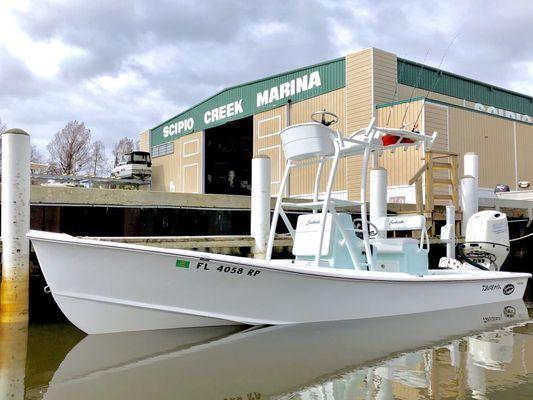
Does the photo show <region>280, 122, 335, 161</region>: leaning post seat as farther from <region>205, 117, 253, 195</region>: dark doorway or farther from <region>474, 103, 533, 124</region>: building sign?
<region>205, 117, 253, 195</region>: dark doorway

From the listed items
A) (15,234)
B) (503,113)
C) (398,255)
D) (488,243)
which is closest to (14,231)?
(15,234)

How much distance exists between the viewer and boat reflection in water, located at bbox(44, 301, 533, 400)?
13.8 feet

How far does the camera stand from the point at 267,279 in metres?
5.93

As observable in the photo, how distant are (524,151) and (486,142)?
245 centimetres

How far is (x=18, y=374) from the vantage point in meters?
4.54

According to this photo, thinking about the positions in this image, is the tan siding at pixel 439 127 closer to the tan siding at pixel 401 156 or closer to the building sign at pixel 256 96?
the tan siding at pixel 401 156

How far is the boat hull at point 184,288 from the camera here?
217 inches

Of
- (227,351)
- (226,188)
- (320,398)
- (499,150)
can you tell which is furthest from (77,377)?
(226,188)

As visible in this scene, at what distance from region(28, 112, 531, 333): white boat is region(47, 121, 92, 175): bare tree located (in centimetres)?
3376

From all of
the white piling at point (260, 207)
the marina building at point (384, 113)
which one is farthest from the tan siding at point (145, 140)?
the white piling at point (260, 207)

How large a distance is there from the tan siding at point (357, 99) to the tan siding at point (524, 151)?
6.27 metres

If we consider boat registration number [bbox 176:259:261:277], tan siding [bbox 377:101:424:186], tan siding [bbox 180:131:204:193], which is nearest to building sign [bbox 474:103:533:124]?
tan siding [bbox 377:101:424:186]

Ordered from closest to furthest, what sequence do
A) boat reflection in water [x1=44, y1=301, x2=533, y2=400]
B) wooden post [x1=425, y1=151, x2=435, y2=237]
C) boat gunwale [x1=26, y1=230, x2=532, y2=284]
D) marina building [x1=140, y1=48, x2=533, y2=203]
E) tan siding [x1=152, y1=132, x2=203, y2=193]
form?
boat reflection in water [x1=44, y1=301, x2=533, y2=400], boat gunwale [x1=26, y1=230, x2=532, y2=284], wooden post [x1=425, y1=151, x2=435, y2=237], marina building [x1=140, y1=48, x2=533, y2=203], tan siding [x1=152, y1=132, x2=203, y2=193]

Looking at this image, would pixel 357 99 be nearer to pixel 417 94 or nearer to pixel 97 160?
pixel 417 94
